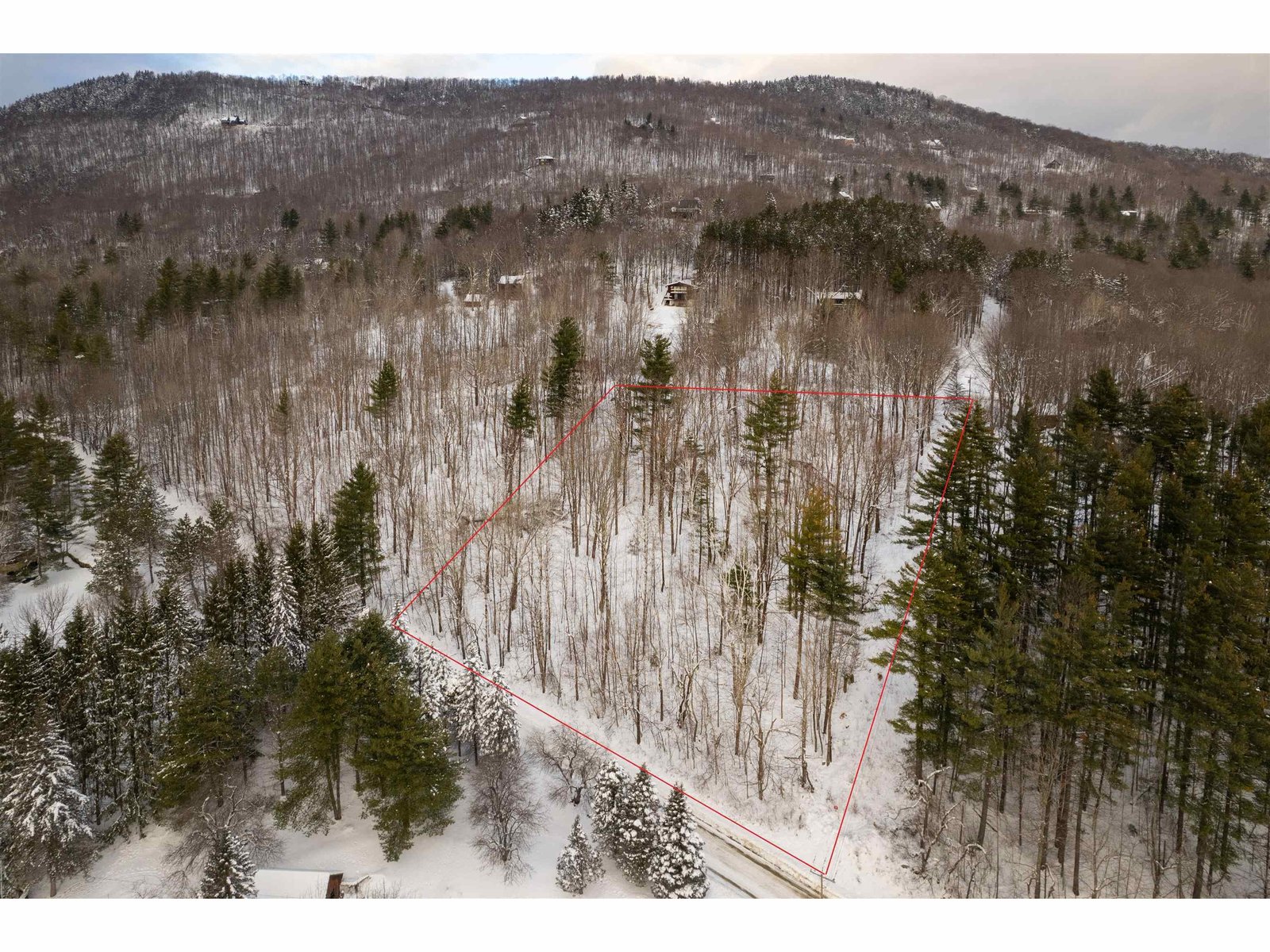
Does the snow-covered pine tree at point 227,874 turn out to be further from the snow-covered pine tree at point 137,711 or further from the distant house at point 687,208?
the distant house at point 687,208

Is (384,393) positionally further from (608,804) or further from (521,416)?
(608,804)

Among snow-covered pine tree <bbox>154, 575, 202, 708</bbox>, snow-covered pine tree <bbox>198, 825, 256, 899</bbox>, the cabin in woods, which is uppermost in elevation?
the cabin in woods

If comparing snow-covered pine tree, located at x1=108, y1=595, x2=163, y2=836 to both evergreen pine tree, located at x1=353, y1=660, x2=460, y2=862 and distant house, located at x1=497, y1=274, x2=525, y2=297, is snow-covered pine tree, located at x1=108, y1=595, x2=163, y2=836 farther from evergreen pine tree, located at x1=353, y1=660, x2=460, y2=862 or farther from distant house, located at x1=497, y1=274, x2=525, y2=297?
distant house, located at x1=497, y1=274, x2=525, y2=297

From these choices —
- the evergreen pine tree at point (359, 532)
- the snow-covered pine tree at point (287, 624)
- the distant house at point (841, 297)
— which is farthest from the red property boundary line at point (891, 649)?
the distant house at point (841, 297)

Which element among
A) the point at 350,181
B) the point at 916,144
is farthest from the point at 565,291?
the point at 916,144

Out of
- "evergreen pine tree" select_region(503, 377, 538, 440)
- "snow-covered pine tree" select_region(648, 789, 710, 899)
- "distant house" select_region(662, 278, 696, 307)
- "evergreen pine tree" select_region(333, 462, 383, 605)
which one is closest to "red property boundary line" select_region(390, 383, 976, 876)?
"snow-covered pine tree" select_region(648, 789, 710, 899)

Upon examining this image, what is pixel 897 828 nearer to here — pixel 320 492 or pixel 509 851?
pixel 509 851
